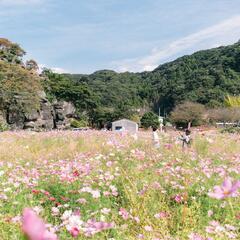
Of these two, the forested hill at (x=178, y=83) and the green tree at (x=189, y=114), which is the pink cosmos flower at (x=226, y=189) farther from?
the forested hill at (x=178, y=83)

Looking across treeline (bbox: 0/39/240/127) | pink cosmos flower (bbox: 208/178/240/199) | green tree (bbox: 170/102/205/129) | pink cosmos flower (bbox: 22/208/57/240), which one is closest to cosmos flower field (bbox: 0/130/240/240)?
pink cosmos flower (bbox: 208/178/240/199)

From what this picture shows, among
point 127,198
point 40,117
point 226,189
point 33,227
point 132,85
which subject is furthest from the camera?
point 132,85

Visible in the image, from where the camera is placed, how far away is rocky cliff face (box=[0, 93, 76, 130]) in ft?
93.0

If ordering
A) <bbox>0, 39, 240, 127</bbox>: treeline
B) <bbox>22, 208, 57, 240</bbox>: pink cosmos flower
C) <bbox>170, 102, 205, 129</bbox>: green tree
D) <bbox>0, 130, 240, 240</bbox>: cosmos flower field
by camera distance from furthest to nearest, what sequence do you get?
<bbox>170, 102, 205, 129</bbox>: green tree → <bbox>0, 39, 240, 127</bbox>: treeline → <bbox>0, 130, 240, 240</bbox>: cosmos flower field → <bbox>22, 208, 57, 240</bbox>: pink cosmos flower

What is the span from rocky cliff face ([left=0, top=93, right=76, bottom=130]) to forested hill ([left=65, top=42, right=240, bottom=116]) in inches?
538

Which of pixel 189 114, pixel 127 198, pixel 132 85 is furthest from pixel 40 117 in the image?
pixel 132 85

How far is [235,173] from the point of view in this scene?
15.9 feet

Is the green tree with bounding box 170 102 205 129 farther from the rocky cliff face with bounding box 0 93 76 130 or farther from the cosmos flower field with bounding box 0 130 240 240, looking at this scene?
the cosmos flower field with bounding box 0 130 240 240

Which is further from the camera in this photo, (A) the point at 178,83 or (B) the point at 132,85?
(B) the point at 132,85

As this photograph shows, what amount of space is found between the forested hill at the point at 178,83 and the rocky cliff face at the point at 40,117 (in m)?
13.7

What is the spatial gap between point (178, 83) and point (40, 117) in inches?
1391

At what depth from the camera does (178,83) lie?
207ft

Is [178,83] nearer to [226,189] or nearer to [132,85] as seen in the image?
[132,85]

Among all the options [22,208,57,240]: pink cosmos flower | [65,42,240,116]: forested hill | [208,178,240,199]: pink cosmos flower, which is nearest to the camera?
[22,208,57,240]: pink cosmos flower
